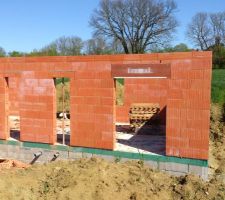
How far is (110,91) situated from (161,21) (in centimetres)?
3982

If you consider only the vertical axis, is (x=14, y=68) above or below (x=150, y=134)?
above

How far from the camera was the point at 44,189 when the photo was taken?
923cm

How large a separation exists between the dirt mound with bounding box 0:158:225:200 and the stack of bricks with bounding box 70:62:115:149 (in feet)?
3.82

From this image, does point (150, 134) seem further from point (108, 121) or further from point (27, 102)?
point (27, 102)

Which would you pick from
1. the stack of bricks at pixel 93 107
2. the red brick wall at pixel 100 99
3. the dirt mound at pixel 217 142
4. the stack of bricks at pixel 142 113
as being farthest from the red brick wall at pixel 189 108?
the stack of bricks at pixel 142 113

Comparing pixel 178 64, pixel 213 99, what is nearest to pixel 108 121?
pixel 178 64

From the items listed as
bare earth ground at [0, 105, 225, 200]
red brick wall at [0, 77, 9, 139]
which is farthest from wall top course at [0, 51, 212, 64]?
bare earth ground at [0, 105, 225, 200]

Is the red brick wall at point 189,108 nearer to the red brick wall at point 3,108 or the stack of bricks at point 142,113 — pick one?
the stack of bricks at point 142,113

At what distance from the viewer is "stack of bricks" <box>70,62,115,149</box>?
11.3 meters

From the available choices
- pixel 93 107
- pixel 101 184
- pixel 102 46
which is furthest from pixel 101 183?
pixel 102 46

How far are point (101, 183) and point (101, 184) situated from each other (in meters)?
0.05

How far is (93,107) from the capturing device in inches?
451

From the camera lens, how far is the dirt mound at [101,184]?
30.0ft

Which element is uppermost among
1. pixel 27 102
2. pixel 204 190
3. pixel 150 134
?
pixel 27 102
